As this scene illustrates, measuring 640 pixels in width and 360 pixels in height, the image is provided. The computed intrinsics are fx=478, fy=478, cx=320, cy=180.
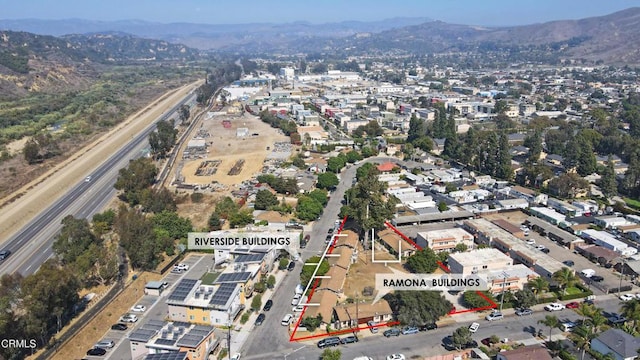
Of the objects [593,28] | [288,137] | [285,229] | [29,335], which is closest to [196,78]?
[288,137]

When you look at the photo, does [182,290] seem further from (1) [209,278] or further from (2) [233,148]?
(2) [233,148]

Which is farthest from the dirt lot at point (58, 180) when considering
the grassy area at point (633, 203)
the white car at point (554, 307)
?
the grassy area at point (633, 203)

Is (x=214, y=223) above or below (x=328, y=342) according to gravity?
above

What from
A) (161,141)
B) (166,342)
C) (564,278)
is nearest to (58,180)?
(161,141)

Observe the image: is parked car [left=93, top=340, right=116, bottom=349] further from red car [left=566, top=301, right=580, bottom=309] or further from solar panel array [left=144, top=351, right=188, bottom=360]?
red car [left=566, top=301, right=580, bottom=309]

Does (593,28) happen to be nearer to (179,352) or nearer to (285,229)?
(285,229)

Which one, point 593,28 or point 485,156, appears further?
point 593,28
